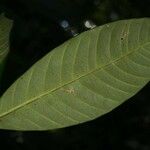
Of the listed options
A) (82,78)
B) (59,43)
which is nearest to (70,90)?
(82,78)

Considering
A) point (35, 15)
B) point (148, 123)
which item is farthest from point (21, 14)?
point (148, 123)

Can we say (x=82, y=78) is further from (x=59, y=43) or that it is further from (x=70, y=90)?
(x=59, y=43)

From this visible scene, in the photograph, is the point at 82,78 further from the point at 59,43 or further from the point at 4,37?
the point at 59,43

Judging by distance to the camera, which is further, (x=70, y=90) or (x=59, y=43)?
(x=59, y=43)

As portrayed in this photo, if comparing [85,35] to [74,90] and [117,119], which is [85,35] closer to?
[74,90]

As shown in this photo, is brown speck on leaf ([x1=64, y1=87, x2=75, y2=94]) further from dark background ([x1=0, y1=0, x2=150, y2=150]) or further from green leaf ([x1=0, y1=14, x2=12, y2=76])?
dark background ([x1=0, y1=0, x2=150, y2=150])

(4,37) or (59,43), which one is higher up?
(4,37)
